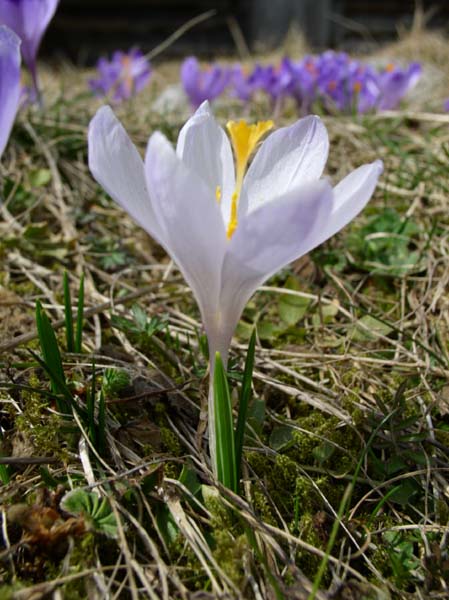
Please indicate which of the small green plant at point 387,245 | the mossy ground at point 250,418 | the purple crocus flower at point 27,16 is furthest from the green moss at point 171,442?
the purple crocus flower at point 27,16

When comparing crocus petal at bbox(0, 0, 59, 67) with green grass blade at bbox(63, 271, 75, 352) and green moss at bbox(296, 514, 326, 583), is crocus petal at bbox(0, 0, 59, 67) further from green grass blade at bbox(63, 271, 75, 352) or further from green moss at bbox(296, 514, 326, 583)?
green moss at bbox(296, 514, 326, 583)

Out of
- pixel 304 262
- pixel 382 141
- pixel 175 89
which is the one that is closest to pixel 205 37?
pixel 175 89

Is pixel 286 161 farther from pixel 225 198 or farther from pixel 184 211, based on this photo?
pixel 184 211

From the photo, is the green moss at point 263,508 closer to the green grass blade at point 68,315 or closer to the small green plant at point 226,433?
the small green plant at point 226,433

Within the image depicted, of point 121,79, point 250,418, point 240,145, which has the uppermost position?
point 121,79

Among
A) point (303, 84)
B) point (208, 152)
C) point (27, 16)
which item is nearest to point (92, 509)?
point (208, 152)

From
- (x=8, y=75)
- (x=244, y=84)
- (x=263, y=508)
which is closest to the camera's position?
(x=8, y=75)
